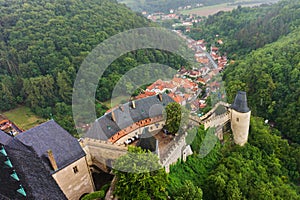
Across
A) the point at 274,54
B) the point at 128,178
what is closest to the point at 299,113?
the point at 274,54

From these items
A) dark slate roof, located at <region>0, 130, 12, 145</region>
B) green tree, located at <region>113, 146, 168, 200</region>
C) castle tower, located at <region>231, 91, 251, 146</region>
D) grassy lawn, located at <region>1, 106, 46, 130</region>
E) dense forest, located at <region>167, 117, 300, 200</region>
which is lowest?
grassy lawn, located at <region>1, 106, 46, 130</region>

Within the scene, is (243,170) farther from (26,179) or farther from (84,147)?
(26,179)

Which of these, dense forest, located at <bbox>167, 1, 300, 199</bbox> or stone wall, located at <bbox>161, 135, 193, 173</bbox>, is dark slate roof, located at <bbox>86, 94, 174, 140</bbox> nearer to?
stone wall, located at <bbox>161, 135, 193, 173</bbox>

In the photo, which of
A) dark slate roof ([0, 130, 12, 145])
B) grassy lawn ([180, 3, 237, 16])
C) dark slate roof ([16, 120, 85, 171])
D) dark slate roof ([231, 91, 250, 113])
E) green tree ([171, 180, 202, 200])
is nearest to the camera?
dark slate roof ([0, 130, 12, 145])

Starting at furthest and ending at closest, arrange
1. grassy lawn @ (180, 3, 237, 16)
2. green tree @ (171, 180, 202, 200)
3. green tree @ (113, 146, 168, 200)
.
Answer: grassy lawn @ (180, 3, 237, 16) → green tree @ (171, 180, 202, 200) → green tree @ (113, 146, 168, 200)

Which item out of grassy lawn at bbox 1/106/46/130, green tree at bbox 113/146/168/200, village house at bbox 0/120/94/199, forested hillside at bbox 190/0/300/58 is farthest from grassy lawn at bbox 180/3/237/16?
green tree at bbox 113/146/168/200

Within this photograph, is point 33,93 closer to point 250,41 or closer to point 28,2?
point 28,2
